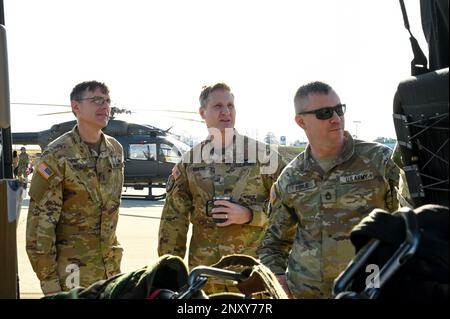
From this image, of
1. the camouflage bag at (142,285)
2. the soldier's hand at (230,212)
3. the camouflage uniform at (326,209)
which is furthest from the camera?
the soldier's hand at (230,212)

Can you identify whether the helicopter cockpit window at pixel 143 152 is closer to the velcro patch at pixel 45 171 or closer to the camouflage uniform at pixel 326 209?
the velcro patch at pixel 45 171

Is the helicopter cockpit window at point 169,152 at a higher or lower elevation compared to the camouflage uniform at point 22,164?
higher

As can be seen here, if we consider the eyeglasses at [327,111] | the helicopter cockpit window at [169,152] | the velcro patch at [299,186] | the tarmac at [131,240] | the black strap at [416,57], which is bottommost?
the tarmac at [131,240]

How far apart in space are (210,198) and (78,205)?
82 cm

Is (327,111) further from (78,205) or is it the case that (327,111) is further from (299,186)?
(78,205)

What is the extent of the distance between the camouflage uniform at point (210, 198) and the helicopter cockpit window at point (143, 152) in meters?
13.5

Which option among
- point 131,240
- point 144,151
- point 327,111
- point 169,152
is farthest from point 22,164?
point 327,111

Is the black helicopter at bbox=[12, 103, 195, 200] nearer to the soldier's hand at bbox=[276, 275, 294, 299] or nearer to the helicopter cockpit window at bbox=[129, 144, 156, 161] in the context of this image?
the helicopter cockpit window at bbox=[129, 144, 156, 161]

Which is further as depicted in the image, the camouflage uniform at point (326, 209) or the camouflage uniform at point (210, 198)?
the camouflage uniform at point (210, 198)

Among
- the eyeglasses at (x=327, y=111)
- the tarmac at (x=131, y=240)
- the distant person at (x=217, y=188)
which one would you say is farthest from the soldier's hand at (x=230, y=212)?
the tarmac at (x=131, y=240)

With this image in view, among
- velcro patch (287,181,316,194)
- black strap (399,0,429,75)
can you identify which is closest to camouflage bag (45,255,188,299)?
black strap (399,0,429,75)

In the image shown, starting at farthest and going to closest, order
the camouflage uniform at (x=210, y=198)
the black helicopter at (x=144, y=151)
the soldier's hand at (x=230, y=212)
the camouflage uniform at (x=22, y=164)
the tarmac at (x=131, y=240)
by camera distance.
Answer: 1. the camouflage uniform at (x=22, y=164)
2. the black helicopter at (x=144, y=151)
3. the tarmac at (x=131, y=240)
4. the camouflage uniform at (x=210, y=198)
5. the soldier's hand at (x=230, y=212)

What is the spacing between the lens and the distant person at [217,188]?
3703 mm

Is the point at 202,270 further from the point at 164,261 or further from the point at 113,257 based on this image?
the point at 113,257
